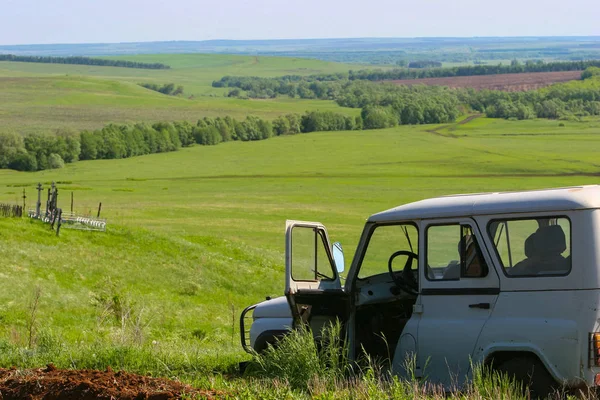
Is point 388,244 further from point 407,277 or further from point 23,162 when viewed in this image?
point 23,162

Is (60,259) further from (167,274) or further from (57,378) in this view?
(57,378)

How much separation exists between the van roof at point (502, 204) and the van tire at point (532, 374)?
4.57 ft

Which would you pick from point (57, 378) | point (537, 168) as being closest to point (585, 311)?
point (57, 378)

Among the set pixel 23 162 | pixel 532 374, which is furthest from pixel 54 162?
pixel 532 374

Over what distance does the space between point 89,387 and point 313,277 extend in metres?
3.09

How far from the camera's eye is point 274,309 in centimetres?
1019

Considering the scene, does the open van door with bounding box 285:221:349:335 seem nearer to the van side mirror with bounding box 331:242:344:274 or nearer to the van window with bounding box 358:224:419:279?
the van side mirror with bounding box 331:242:344:274

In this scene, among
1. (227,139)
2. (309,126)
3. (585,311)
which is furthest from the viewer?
(309,126)

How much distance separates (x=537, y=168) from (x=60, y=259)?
291 ft

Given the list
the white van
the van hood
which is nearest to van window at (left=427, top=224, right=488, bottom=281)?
the white van

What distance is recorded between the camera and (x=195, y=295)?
115 ft

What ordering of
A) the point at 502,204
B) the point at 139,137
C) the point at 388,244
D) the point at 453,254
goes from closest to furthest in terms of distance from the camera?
1. the point at 502,204
2. the point at 453,254
3. the point at 388,244
4. the point at 139,137

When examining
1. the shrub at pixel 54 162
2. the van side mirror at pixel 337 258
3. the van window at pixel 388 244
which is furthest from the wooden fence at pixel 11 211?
the shrub at pixel 54 162

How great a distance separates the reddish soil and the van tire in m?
2.74
